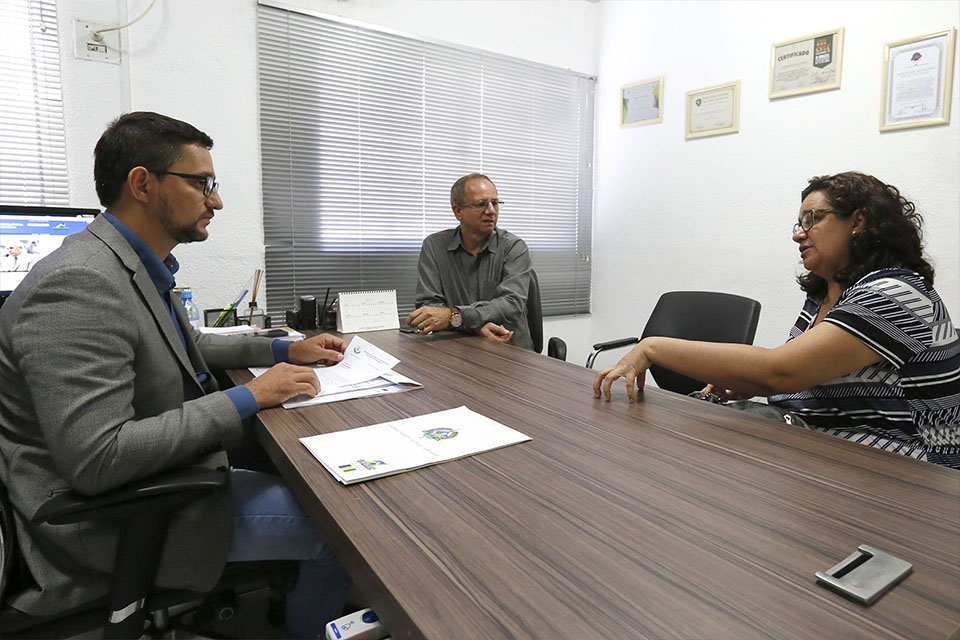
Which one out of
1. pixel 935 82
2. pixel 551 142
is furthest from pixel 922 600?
pixel 551 142

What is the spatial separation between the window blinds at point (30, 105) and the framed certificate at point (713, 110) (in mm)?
Result: 3143

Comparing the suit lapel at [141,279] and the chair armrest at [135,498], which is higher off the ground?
the suit lapel at [141,279]

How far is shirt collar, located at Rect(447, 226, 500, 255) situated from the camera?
2.81m

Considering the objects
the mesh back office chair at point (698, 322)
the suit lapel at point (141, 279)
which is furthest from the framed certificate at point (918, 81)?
the suit lapel at point (141, 279)

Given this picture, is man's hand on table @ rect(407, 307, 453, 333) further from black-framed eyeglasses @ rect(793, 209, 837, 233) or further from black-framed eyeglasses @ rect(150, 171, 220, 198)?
black-framed eyeglasses @ rect(793, 209, 837, 233)

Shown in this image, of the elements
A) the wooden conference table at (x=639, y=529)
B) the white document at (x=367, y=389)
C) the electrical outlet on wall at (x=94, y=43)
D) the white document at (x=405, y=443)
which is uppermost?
the electrical outlet on wall at (x=94, y=43)

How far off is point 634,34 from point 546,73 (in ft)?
1.97

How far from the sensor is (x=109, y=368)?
3.39ft

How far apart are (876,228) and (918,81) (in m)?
1.51

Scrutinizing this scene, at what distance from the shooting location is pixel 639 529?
0.78 meters

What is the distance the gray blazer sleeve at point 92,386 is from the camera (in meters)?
0.98

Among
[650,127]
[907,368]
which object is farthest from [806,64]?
[907,368]

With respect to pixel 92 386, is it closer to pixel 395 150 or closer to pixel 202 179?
pixel 202 179

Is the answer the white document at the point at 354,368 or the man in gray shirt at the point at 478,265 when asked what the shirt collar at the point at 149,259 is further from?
the man in gray shirt at the point at 478,265
